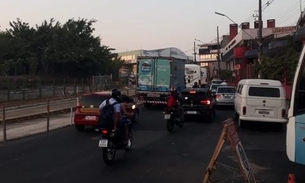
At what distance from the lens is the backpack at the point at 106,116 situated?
10.4 meters

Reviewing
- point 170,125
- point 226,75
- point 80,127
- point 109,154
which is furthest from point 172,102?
point 226,75

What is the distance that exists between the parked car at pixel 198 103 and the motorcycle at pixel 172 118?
2.81m

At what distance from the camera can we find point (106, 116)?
10500mm

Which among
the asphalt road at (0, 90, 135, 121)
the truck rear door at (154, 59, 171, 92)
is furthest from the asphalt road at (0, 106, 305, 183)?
the truck rear door at (154, 59, 171, 92)

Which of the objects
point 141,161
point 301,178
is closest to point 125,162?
point 141,161

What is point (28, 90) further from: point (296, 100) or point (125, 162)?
point (296, 100)

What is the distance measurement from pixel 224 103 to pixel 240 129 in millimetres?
10031

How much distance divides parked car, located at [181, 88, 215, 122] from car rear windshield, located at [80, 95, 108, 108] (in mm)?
4379

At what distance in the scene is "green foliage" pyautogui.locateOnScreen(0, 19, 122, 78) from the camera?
63.3 meters

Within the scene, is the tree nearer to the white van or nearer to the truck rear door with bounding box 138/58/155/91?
the truck rear door with bounding box 138/58/155/91

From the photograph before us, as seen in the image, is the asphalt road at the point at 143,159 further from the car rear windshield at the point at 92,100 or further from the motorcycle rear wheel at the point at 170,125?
the car rear windshield at the point at 92,100

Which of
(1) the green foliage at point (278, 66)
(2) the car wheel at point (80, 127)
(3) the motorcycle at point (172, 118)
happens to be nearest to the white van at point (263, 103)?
(3) the motorcycle at point (172, 118)

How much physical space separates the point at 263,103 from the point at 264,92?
0.50m

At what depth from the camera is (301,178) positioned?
886 cm
